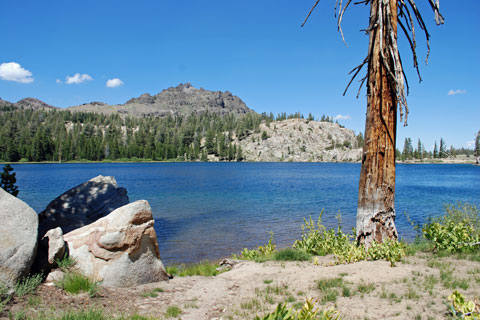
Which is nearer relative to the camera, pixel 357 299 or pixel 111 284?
pixel 357 299

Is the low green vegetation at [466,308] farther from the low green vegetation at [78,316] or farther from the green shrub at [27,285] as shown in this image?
the green shrub at [27,285]

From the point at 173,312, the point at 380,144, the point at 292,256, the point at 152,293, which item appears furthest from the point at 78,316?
the point at 380,144

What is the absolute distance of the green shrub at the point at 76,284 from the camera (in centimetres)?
700

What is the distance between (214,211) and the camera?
2952 cm

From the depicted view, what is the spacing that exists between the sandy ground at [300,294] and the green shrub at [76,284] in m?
0.15

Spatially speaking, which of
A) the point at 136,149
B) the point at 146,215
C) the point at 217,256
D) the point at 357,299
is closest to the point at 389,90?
the point at 357,299

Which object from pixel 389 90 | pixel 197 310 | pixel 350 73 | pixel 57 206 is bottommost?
pixel 197 310

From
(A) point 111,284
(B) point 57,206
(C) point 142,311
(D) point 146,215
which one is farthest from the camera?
(B) point 57,206

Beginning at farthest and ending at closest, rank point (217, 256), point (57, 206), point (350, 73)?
point (217, 256), point (57, 206), point (350, 73)

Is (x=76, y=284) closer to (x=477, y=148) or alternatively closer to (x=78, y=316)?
(x=78, y=316)

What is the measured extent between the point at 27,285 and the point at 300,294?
19.0 ft

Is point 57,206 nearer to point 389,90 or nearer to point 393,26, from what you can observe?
point 389,90

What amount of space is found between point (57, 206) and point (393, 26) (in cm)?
1418

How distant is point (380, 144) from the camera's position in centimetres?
983
